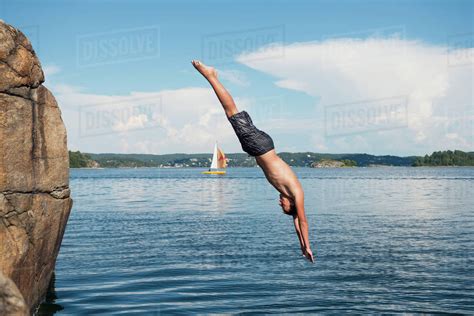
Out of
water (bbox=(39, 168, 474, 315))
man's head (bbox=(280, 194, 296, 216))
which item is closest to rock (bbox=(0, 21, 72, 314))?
water (bbox=(39, 168, 474, 315))

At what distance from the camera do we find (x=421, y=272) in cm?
2012

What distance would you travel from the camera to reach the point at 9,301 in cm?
670

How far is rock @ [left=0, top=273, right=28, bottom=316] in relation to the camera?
6.67m

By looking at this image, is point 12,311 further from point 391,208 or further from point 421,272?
point 391,208

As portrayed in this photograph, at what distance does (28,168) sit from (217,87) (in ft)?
17.1

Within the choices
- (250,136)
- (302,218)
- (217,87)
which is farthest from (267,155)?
(217,87)

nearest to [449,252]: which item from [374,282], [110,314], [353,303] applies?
[374,282]

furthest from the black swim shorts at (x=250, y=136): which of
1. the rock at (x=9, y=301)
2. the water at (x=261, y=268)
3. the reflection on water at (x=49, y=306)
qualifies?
the reflection on water at (x=49, y=306)

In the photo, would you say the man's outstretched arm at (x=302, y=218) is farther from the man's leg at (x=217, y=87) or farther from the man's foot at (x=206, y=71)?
the man's foot at (x=206, y=71)

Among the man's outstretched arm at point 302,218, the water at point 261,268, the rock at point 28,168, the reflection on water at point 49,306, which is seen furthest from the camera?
the water at point 261,268

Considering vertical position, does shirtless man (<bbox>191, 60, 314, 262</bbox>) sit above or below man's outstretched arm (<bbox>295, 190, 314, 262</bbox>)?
above

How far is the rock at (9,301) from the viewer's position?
6.67 meters

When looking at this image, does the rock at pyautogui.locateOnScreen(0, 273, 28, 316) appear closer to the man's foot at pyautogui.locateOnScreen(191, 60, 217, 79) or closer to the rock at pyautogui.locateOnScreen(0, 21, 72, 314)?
the rock at pyautogui.locateOnScreen(0, 21, 72, 314)

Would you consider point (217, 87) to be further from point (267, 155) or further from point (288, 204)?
point (288, 204)
